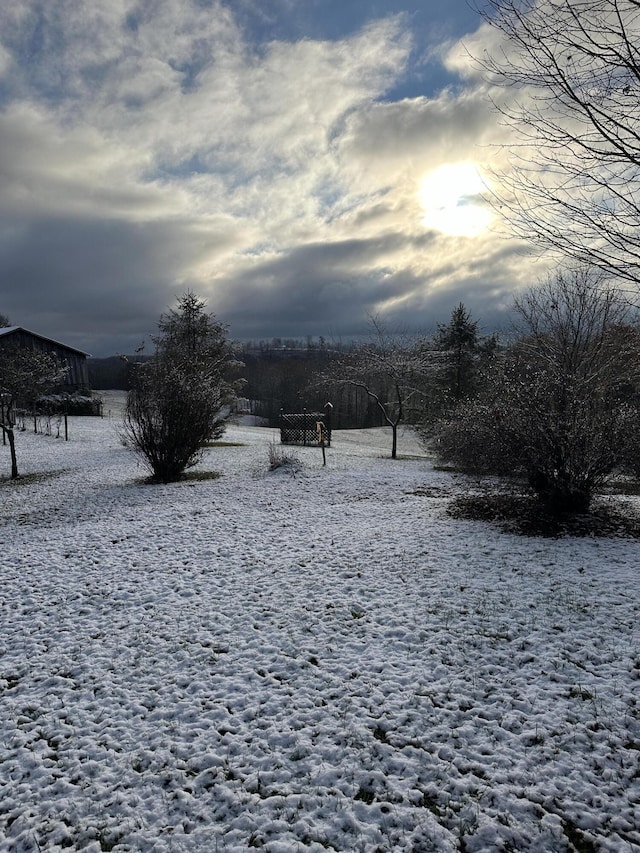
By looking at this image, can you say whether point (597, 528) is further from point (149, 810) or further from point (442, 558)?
point (149, 810)

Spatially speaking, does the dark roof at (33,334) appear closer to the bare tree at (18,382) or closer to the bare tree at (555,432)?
the bare tree at (18,382)

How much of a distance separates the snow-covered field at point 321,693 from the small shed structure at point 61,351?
1196 inches

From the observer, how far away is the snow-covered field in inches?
101

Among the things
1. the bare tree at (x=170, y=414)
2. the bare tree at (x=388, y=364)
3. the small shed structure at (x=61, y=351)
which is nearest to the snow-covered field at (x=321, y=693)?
the bare tree at (x=170, y=414)

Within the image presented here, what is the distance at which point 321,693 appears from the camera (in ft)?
11.9

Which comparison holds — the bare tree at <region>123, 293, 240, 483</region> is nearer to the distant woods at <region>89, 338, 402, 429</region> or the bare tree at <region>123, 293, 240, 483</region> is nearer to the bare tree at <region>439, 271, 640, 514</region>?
the bare tree at <region>439, 271, 640, 514</region>

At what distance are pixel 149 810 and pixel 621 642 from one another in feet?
12.7

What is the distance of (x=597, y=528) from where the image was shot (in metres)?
7.25

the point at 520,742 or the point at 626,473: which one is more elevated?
the point at 626,473

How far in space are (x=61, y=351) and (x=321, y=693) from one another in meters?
37.5

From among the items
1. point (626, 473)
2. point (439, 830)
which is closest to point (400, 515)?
point (626, 473)

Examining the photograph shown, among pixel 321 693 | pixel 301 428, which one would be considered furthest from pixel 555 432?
pixel 301 428

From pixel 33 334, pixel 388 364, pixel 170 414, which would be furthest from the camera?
pixel 33 334

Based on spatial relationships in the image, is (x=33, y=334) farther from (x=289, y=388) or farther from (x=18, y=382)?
(x=289, y=388)
